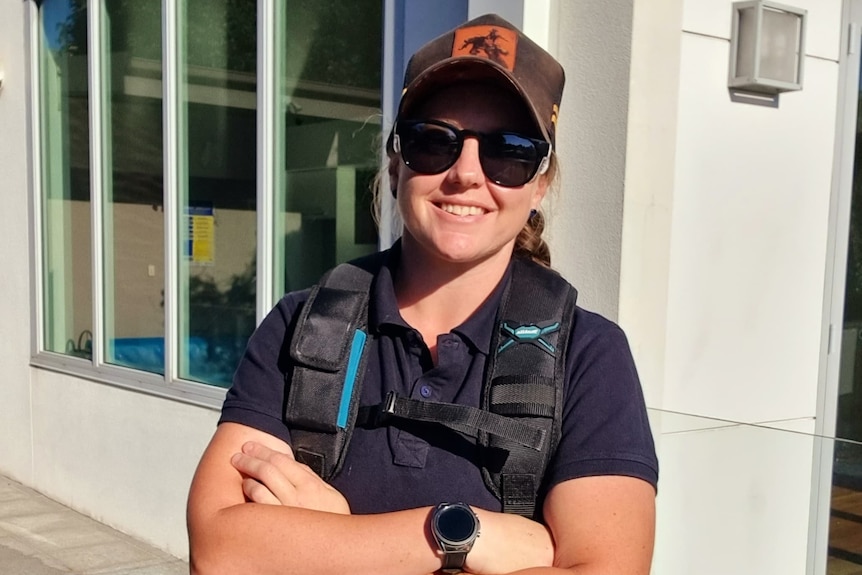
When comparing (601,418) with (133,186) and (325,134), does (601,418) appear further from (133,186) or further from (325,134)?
(133,186)

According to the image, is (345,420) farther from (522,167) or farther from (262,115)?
(262,115)

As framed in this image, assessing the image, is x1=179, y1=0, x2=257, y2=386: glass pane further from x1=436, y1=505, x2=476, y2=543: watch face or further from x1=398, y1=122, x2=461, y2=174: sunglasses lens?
x1=436, y1=505, x2=476, y2=543: watch face

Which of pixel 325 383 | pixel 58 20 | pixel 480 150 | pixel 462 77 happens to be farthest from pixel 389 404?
pixel 58 20

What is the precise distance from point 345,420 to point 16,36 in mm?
6258

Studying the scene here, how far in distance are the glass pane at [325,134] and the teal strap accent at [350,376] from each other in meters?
2.74

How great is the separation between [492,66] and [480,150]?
147 millimetres

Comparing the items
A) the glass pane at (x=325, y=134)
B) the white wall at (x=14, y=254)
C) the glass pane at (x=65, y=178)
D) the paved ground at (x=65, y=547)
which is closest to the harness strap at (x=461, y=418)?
the glass pane at (x=325, y=134)

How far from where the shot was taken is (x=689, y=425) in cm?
270

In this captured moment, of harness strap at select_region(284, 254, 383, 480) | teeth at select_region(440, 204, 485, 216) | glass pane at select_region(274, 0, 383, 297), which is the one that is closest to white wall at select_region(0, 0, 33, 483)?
glass pane at select_region(274, 0, 383, 297)

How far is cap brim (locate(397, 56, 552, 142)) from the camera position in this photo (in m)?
1.59

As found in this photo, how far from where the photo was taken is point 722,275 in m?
3.16

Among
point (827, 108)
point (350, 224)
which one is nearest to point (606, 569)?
point (827, 108)

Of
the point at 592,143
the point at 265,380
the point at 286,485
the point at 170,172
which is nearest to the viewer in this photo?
the point at 286,485

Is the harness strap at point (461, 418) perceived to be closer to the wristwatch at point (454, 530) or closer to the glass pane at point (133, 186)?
the wristwatch at point (454, 530)
